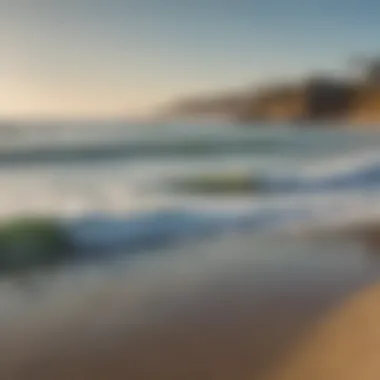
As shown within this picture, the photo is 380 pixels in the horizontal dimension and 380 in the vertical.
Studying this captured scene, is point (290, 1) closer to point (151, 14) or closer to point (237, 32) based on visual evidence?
point (237, 32)

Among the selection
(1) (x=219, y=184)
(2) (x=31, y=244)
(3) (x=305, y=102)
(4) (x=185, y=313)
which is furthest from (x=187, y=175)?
(4) (x=185, y=313)

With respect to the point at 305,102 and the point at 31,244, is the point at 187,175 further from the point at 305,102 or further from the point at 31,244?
the point at 31,244

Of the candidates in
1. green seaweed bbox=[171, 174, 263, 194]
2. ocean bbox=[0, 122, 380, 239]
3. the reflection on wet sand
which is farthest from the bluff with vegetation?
the reflection on wet sand

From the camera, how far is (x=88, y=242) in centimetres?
127

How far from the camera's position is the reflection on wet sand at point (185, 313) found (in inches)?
32.1

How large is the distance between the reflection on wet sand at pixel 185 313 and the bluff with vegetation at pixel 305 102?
14.8 inches

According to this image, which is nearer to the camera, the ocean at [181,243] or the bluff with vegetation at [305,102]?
the ocean at [181,243]

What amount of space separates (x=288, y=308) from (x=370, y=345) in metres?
0.16

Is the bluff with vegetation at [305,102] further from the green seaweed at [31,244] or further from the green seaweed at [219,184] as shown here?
the green seaweed at [31,244]

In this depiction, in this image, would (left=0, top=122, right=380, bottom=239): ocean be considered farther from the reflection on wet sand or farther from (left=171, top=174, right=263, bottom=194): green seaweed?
the reflection on wet sand

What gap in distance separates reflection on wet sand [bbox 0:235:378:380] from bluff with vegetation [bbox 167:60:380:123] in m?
0.38

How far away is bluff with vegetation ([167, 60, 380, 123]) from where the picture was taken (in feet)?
4.92

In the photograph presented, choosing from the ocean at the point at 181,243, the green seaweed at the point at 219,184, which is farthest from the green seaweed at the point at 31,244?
the green seaweed at the point at 219,184

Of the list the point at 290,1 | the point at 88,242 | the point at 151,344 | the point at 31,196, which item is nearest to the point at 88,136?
the point at 31,196
